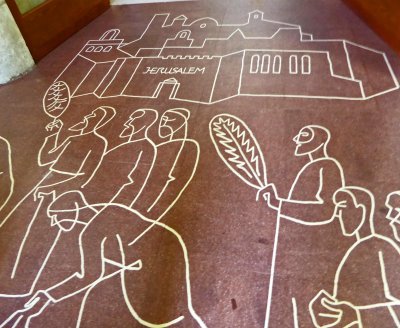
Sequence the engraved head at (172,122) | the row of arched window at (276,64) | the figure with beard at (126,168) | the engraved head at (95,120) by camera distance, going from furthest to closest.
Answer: the row of arched window at (276,64), the engraved head at (95,120), the engraved head at (172,122), the figure with beard at (126,168)

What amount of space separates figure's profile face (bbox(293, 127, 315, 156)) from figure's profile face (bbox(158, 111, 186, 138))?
600 mm

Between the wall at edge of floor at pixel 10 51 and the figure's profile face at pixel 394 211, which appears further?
the wall at edge of floor at pixel 10 51

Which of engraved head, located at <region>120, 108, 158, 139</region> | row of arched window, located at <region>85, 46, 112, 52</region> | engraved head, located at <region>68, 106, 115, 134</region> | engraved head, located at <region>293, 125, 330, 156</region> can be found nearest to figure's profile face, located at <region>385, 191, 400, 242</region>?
engraved head, located at <region>293, 125, 330, 156</region>

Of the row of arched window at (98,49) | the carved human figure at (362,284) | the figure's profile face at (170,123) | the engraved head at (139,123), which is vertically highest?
the row of arched window at (98,49)

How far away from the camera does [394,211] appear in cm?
132

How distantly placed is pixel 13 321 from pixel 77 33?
231cm

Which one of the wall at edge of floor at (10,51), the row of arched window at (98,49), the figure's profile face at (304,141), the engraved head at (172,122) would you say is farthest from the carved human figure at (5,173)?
the figure's profile face at (304,141)

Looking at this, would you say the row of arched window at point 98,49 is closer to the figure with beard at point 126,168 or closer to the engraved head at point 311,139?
the figure with beard at point 126,168

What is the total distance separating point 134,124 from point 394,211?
1310 millimetres

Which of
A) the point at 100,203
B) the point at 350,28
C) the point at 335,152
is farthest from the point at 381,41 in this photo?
the point at 100,203

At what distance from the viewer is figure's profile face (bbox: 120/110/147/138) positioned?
1.84m

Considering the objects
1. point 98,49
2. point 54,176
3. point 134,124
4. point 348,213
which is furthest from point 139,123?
point 348,213

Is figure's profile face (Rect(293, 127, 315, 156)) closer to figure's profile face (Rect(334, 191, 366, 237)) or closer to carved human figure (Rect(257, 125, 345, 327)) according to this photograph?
carved human figure (Rect(257, 125, 345, 327))

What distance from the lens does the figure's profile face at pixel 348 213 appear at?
51.1 inches
